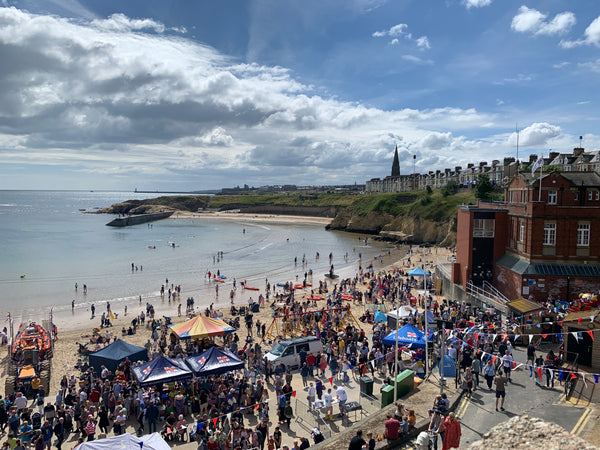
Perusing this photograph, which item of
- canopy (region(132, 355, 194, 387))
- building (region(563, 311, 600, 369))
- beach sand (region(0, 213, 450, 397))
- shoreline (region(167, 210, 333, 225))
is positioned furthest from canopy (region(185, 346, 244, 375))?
shoreline (region(167, 210, 333, 225))

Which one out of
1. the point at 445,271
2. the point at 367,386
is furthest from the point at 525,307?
the point at 445,271

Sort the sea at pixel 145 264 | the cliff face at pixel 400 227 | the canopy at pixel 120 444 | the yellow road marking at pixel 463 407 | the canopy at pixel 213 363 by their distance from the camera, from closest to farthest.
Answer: the canopy at pixel 120 444
the yellow road marking at pixel 463 407
the canopy at pixel 213 363
the sea at pixel 145 264
the cliff face at pixel 400 227

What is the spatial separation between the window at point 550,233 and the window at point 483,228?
384cm

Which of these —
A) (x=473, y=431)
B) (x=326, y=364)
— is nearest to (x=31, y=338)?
(x=326, y=364)

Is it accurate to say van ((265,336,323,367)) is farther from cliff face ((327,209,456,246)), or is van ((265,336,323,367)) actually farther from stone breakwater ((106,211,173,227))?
stone breakwater ((106,211,173,227))

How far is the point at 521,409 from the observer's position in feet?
39.6

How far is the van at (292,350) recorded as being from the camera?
17.5m

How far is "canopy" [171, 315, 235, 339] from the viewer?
748 inches

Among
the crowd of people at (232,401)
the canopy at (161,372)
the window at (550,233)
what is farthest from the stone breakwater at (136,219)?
the window at (550,233)

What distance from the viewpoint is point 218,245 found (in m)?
69.8

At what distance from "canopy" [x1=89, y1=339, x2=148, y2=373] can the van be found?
4.86m

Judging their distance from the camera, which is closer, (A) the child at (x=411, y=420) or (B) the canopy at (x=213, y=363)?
(A) the child at (x=411, y=420)

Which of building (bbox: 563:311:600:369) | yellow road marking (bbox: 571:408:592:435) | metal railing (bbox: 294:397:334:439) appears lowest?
metal railing (bbox: 294:397:334:439)

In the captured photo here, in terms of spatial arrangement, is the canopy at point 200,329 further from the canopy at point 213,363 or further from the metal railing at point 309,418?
the metal railing at point 309,418
